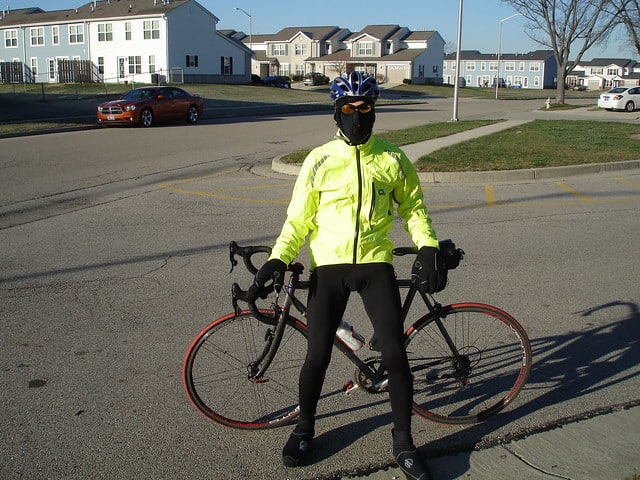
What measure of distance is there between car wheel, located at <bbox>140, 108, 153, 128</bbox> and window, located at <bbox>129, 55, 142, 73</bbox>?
42389mm

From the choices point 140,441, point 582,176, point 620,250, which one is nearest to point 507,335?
point 140,441

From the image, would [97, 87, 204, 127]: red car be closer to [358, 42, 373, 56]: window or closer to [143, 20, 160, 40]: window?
[143, 20, 160, 40]: window

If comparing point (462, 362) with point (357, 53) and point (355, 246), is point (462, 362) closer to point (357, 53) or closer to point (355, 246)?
point (355, 246)

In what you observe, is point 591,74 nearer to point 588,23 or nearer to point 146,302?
point 588,23

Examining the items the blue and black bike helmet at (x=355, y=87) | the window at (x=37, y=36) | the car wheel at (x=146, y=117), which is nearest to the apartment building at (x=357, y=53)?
the window at (x=37, y=36)

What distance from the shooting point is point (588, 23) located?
159 ft

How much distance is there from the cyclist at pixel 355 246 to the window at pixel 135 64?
65.8m

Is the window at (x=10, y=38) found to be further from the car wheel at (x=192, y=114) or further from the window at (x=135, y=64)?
the car wheel at (x=192, y=114)

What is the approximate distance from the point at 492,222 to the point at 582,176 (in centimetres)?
526

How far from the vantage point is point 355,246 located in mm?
3396

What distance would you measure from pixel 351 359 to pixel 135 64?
218ft

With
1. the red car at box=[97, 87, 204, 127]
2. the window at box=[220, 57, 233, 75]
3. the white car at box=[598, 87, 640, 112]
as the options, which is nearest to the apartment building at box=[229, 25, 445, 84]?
the window at box=[220, 57, 233, 75]

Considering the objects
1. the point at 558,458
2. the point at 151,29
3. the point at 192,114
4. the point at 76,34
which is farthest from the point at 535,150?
the point at 76,34

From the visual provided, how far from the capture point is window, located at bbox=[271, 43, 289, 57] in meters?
106
